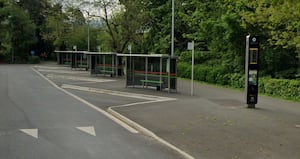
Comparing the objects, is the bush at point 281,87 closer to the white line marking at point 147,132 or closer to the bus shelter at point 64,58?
the white line marking at point 147,132

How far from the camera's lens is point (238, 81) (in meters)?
26.3

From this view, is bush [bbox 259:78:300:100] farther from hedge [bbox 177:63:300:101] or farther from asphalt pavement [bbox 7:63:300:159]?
asphalt pavement [bbox 7:63:300:159]

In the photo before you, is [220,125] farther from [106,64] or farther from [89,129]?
[106,64]

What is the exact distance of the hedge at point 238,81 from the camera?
21062mm

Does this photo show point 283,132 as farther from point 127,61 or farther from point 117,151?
point 127,61

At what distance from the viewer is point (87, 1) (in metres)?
36.5

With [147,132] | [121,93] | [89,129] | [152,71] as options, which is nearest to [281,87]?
[152,71]

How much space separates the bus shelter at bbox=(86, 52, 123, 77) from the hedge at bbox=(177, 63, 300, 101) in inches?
211

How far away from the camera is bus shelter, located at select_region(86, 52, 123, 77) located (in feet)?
113

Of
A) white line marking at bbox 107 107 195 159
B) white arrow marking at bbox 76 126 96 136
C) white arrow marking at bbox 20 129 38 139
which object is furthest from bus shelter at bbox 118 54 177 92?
white arrow marking at bbox 20 129 38 139

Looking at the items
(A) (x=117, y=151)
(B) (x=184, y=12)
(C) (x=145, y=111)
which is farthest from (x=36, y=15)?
(A) (x=117, y=151)

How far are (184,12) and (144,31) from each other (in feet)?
15.1

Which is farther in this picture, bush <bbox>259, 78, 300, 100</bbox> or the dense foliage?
bush <bbox>259, 78, 300, 100</bbox>

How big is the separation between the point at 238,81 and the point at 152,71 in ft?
18.4
